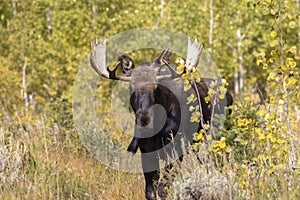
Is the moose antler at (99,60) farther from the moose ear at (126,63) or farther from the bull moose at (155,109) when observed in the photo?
the moose ear at (126,63)

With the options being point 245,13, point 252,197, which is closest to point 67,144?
point 252,197

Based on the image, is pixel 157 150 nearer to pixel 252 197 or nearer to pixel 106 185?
pixel 106 185

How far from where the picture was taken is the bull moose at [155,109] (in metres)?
6.05

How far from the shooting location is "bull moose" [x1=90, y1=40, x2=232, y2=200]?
6.05 m

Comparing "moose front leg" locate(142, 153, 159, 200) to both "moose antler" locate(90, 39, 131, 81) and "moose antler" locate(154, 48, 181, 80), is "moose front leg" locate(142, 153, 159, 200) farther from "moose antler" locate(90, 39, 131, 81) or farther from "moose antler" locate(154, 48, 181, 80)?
"moose antler" locate(90, 39, 131, 81)

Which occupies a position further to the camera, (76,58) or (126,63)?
(76,58)

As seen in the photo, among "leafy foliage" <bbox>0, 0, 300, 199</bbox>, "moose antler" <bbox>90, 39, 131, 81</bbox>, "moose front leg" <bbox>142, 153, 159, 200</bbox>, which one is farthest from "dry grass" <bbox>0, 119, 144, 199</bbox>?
"moose antler" <bbox>90, 39, 131, 81</bbox>

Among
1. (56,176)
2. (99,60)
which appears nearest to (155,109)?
(99,60)

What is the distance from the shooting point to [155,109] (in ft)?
20.6

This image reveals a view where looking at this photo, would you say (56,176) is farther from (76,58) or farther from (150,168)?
(76,58)

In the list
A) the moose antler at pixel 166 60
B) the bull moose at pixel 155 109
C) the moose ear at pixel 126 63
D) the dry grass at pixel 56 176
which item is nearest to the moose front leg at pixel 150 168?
the bull moose at pixel 155 109

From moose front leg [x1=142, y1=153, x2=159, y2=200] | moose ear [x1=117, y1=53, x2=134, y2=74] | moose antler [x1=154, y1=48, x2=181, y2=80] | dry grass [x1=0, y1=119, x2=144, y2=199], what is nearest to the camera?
dry grass [x1=0, y1=119, x2=144, y2=199]

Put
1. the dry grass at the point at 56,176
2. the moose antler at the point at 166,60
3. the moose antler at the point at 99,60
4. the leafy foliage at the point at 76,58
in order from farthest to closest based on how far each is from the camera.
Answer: the leafy foliage at the point at 76,58 < the moose antler at the point at 99,60 < the moose antler at the point at 166,60 < the dry grass at the point at 56,176

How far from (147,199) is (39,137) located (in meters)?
2.57
